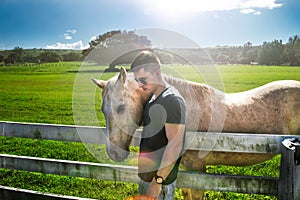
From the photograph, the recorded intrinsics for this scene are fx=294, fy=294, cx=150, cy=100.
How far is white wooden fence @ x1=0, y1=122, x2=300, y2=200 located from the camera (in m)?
2.95

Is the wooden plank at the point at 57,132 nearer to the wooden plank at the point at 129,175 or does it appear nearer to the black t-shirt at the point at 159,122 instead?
the wooden plank at the point at 129,175

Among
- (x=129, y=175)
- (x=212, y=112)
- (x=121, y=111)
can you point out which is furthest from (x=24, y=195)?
(x=212, y=112)

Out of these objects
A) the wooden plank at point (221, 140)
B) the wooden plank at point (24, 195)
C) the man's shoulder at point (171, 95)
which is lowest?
the wooden plank at point (24, 195)

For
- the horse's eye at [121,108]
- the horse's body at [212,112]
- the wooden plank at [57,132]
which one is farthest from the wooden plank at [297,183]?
the wooden plank at [57,132]

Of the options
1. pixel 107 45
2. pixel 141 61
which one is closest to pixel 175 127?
pixel 141 61

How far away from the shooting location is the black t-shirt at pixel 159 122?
2530 millimetres

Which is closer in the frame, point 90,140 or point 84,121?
point 90,140

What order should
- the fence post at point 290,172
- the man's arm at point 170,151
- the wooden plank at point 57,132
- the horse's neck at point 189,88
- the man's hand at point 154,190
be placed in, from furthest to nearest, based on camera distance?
the horse's neck at point 189,88, the wooden plank at point 57,132, the fence post at point 290,172, the man's hand at point 154,190, the man's arm at point 170,151

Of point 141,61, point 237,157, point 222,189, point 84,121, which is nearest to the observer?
point 141,61

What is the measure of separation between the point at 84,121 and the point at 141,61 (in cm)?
1200

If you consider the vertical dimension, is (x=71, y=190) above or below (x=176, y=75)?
below

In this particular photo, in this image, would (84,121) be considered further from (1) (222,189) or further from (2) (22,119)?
(1) (222,189)

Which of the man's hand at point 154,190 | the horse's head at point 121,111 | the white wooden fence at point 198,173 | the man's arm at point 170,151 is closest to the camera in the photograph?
the man's arm at point 170,151

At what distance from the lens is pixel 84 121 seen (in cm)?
1422
